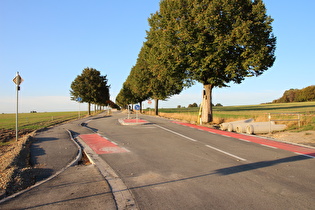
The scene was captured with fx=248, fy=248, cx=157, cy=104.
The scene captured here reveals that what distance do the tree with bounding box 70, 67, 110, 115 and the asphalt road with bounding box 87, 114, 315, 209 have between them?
45.9 meters

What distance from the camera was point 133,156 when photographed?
8.23 meters

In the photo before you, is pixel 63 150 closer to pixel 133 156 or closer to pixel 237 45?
pixel 133 156

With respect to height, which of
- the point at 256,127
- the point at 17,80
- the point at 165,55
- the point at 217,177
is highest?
the point at 165,55

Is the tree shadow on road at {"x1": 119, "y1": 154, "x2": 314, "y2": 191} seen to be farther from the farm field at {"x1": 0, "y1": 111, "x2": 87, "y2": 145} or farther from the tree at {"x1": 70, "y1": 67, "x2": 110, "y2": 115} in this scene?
the tree at {"x1": 70, "y1": 67, "x2": 110, "y2": 115}

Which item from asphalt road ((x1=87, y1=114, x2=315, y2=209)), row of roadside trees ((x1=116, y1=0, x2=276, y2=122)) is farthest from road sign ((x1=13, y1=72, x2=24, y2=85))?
row of roadside trees ((x1=116, y1=0, x2=276, y2=122))

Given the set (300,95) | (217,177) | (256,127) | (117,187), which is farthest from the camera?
(300,95)

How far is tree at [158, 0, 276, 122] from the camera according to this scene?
17125 mm

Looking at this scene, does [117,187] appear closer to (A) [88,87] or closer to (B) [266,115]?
(B) [266,115]

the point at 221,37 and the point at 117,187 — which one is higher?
the point at 221,37

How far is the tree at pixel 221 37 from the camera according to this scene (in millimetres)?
17125

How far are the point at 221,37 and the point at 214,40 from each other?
749 millimetres

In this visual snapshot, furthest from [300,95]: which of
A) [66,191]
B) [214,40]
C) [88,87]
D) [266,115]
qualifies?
[66,191]

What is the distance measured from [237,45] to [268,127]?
631 centimetres

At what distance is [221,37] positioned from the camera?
17109 millimetres
